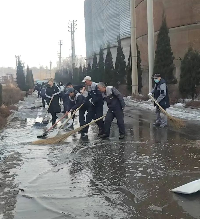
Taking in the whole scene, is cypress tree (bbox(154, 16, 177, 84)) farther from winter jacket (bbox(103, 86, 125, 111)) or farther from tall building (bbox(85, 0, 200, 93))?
winter jacket (bbox(103, 86, 125, 111))

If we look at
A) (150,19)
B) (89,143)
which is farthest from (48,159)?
(150,19)

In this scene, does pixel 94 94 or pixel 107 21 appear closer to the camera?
pixel 94 94

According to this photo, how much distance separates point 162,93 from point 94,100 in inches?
96.6

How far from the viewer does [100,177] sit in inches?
234

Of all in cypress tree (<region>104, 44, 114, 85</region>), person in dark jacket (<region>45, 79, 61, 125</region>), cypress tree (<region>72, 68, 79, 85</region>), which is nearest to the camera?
person in dark jacket (<region>45, 79, 61, 125</region>)

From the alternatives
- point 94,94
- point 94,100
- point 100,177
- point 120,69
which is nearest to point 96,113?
point 94,100

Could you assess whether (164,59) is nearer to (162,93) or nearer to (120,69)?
(120,69)

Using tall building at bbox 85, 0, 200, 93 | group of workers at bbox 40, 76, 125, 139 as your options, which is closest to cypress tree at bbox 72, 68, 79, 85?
tall building at bbox 85, 0, 200, 93

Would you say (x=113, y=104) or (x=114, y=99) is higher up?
(x=114, y=99)

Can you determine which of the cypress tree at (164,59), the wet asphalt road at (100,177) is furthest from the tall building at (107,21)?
the wet asphalt road at (100,177)

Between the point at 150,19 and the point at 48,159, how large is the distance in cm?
1674

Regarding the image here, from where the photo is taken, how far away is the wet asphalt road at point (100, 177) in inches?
176

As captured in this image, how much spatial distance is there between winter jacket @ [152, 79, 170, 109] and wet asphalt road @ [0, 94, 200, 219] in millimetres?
1823

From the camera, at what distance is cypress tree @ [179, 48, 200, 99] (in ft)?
63.5
